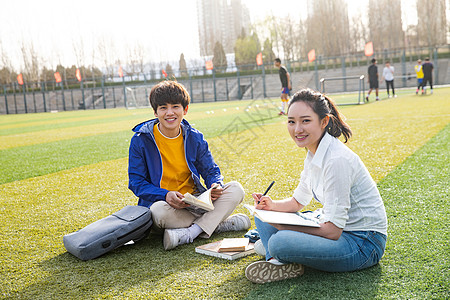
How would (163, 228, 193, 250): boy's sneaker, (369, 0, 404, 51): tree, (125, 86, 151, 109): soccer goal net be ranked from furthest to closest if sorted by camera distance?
(369, 0, 404, 51): tree
(125, 86, 151, 109): soccer goal net
(163, 228, 193, 250): boy's sneaker

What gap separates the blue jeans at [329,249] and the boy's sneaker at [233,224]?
3.73 ft

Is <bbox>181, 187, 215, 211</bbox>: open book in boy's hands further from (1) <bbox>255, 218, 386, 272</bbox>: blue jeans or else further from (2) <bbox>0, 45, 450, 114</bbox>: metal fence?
(2) <bbox>0, 45, 450, 114</bbox>: metal fence

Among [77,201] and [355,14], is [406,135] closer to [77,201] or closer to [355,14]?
[77,201]

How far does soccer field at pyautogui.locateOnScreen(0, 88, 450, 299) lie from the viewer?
2672mm

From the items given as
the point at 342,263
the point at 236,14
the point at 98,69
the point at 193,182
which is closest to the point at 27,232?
the point at 193,182

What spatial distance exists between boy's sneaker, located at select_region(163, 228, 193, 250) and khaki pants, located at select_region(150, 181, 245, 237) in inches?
4.2

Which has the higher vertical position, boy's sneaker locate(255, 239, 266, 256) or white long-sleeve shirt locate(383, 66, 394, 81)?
white long-sleeve shirt locate(383, 66, 394, 81)

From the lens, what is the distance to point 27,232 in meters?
4.25

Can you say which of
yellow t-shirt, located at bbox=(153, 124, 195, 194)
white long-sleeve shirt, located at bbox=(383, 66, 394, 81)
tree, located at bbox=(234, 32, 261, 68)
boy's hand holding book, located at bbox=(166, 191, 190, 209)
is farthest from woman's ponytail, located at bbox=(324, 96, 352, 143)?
tree, located at bbox=(234, 32, 261, 68)

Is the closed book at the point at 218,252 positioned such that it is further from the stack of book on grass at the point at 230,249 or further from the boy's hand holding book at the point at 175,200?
the boy's hand holding book at the point at 175,200

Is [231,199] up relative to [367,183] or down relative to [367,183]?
down

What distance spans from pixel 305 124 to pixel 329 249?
29.5 inches

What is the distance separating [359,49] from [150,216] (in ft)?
222

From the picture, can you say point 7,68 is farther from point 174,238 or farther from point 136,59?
point 174,238
